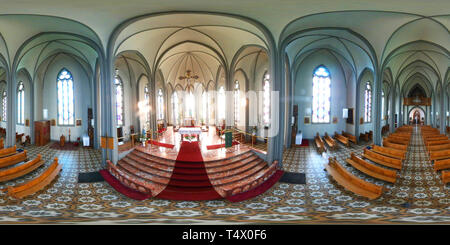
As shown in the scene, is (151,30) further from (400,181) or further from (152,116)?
(400,181)

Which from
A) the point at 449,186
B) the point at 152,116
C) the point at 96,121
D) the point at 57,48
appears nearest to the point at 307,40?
the point at 449,186

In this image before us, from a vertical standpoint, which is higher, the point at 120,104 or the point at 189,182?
the point at 120,104

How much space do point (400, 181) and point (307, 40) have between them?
29.6 ft

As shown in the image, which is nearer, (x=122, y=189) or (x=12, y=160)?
(x=122, y=189)

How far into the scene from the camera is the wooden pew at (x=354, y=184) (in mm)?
6663

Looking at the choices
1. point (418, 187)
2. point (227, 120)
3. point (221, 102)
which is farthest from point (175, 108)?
point (418, 187)

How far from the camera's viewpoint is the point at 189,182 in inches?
328

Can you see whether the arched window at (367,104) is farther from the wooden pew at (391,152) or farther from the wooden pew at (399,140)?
the wooden pew at (391,152)

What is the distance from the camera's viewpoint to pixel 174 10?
30.9 ft

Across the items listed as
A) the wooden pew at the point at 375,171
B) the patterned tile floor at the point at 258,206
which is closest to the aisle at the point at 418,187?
the patterned tile floor at the point at 258,206

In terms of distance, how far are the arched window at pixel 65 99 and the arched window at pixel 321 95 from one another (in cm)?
1970

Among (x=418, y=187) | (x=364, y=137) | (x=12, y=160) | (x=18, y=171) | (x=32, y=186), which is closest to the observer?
(x=32, y=186)

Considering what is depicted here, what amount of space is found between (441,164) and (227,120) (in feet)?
37.7

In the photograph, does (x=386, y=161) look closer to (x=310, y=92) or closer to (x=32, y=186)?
(x=310, y=92)
